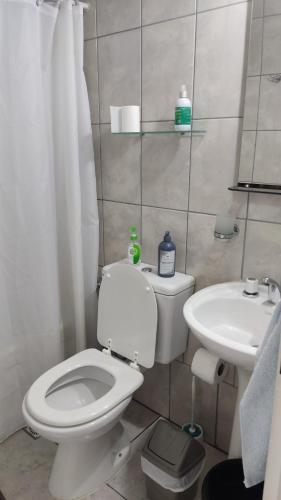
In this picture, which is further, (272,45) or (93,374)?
(93,374)

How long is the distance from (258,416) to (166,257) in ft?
2.81

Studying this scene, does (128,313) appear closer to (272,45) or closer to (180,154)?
(180,154)

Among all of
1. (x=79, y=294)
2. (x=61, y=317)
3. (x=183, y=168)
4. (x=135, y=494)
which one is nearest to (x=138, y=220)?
(x=183, y=168)

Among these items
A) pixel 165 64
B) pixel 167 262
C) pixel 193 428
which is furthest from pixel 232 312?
pixel 165 64

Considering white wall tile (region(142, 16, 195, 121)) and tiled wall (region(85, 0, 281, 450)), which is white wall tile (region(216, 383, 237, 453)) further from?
white wall tile (region(142, 16, 195, 121))

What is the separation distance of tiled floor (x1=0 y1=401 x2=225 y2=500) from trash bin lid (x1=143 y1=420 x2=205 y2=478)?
0.25 m

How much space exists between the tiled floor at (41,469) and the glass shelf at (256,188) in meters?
1.23


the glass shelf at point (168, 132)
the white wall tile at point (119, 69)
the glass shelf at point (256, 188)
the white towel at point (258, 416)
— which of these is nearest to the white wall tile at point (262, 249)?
the glass shelf at point (256, 188)

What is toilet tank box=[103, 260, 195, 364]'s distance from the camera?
4.85 ft

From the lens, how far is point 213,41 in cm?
129

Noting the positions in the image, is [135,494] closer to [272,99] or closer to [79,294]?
[79,294]

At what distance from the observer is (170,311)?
1481 mm

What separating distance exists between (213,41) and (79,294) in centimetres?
125

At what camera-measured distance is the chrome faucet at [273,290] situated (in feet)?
4.14
